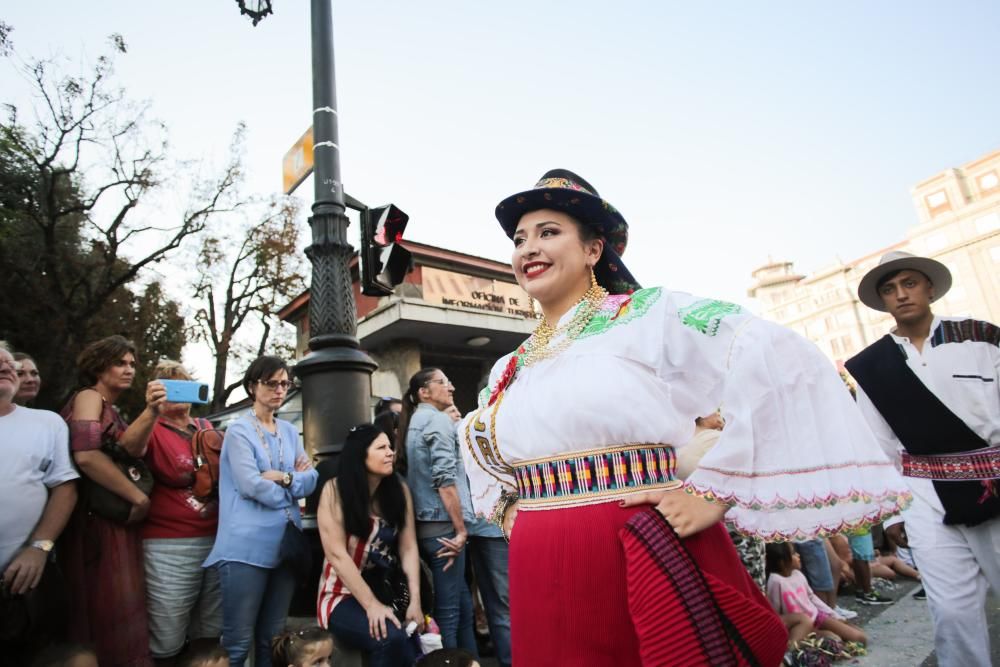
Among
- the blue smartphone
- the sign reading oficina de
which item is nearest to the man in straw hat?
the blue smartphone

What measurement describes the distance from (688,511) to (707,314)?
0.53 m

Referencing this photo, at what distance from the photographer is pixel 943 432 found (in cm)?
294

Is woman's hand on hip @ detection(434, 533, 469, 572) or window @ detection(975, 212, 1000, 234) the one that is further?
window @ detection(975, 212, 1000, 234)

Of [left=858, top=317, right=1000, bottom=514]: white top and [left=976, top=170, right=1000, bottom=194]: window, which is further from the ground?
[left=976, top=170, right=1000, bottom=194]: window

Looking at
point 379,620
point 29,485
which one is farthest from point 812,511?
point 29,485

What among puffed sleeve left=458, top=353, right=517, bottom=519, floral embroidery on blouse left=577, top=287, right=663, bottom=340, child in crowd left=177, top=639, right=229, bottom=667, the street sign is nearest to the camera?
floral embroidery on blouse left=577, top=287, right=663, bottom=340

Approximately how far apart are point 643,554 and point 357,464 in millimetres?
2552

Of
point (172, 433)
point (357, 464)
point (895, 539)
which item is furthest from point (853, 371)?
point (895, 539)

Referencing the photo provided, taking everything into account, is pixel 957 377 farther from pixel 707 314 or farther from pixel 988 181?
pixel 988 181

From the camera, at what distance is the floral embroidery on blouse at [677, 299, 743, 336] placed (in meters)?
1.56

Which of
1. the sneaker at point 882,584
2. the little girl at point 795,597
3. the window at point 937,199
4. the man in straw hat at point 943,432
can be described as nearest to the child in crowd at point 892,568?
the sneaker at point 882,584

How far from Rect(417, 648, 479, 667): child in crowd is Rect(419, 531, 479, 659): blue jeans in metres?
0.86

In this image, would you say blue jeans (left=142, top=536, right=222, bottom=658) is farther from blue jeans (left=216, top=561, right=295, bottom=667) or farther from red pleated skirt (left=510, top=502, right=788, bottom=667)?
red pleated skirt (left=510, top=502, right=788, bottom=667)

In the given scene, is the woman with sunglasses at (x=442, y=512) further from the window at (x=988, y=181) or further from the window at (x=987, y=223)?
the window at (x=988, y=181)
